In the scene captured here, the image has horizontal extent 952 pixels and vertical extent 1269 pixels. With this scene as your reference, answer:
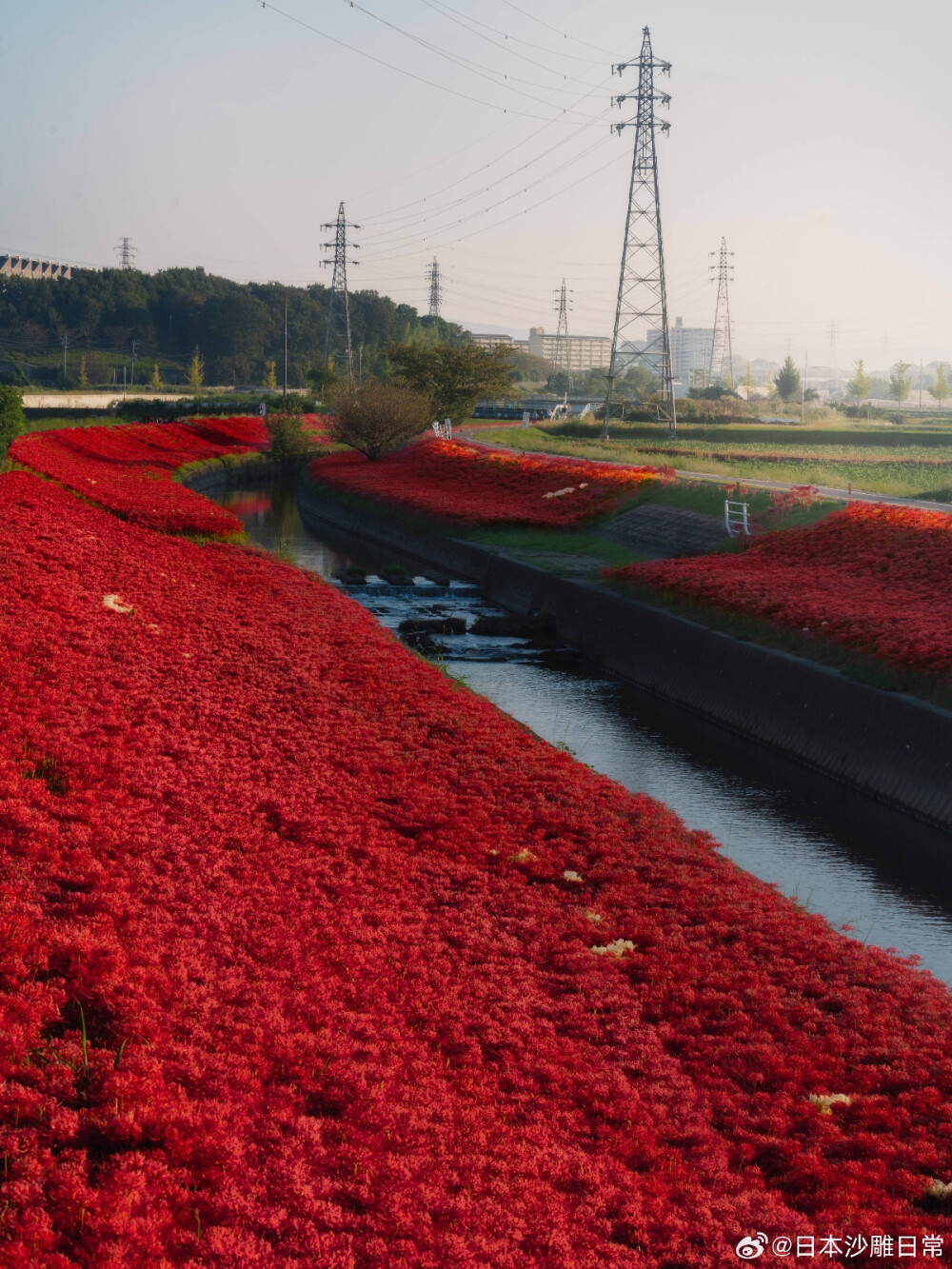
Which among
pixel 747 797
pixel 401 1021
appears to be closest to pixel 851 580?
pixel 747 797

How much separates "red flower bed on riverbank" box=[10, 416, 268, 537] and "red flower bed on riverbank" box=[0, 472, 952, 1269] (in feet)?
60.1

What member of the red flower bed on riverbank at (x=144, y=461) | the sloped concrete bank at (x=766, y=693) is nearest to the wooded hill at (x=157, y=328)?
the red flower bed on riverbank at (x=144, y=461)

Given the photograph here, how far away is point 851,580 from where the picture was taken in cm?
2398

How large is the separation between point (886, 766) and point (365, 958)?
1064 cm

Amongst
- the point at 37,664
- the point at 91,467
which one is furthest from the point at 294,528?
the point at 37,664

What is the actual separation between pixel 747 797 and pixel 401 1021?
10.3 metres

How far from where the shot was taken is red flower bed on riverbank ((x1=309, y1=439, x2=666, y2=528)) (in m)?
39.9

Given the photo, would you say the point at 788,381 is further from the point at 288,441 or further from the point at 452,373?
the point at 288,441

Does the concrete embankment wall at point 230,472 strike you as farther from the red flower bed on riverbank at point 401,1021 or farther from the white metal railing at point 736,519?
the red flower bed on riverbank at point 401,1021

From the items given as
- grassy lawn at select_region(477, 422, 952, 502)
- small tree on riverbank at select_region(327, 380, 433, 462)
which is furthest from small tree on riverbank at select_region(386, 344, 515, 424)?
small tree on riverbank at select_region(327, 380, 433, 462)

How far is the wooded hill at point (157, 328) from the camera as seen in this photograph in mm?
147000

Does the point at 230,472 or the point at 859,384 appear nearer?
the point at 230,472

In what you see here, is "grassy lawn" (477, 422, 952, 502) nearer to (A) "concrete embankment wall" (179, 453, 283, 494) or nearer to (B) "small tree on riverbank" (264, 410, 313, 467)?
(B) "small tree on riverbank" (264, 410, 313, 467)

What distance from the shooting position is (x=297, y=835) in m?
11.1
